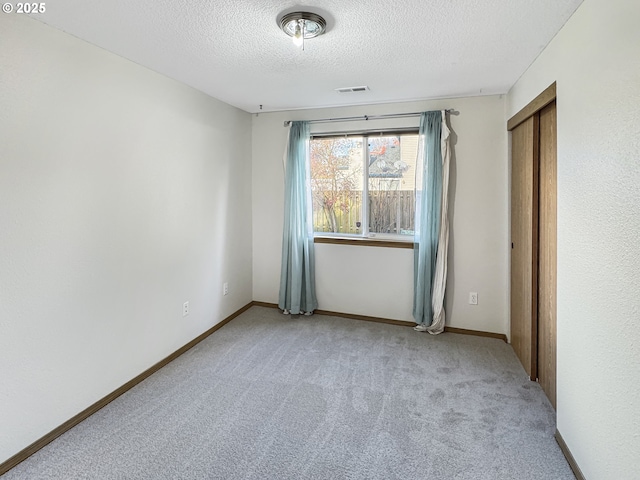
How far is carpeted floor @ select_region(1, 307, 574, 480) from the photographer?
1834mm

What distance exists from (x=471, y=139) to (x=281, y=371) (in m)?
2.77

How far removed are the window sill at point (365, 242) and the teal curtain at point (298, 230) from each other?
0.19 metres

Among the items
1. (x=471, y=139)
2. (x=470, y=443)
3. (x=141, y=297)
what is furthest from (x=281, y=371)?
(x=471, y=139)

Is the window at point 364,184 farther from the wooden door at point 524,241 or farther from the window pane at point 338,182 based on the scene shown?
the wooden door at point 524,241

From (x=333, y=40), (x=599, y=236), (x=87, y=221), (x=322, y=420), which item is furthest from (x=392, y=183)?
(x=87, y=221)

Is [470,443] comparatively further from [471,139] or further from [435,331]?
[471,139]

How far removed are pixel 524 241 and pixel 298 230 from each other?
2.21m

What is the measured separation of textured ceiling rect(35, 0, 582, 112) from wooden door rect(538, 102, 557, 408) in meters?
0.55

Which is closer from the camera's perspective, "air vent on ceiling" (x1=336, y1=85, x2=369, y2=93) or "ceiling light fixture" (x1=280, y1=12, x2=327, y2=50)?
"ceiling light fixture" (x1=280, y1=12, x2=327, y2=50)

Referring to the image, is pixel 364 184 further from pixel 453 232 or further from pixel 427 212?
pixel 453 232

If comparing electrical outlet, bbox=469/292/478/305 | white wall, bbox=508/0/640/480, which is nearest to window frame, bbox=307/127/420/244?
electrical outlet, bbox=469/292/478/305

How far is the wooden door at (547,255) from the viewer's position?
2.27 meters

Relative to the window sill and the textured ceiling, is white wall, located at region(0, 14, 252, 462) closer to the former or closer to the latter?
the textured ceiling

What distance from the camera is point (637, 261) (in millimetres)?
1278
